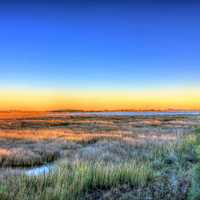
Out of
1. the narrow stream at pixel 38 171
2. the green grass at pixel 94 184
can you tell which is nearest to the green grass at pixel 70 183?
the green grass at pixel 94 184

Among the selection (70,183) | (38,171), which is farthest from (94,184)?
(38,171)

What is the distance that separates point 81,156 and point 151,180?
5925 millimetres

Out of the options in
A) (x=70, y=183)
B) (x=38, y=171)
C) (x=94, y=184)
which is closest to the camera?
(x=70, y=183)

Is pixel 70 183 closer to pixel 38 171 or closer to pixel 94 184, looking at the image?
pixel 94 184

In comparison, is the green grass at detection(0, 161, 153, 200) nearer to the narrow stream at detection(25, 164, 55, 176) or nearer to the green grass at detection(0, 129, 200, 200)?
the green grass at detection(0, 129, 200, 200)

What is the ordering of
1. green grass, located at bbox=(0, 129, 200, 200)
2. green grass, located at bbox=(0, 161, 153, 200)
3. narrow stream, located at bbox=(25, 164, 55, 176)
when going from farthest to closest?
narrow stream, located at bbox=(25, 164, 55, 176) < green grass, located at bbox=(0, 161, 153, 200) < green grass, located at bbox=(0, 129, 200, 200)

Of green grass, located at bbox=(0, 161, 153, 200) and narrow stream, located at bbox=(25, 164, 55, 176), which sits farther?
narrow stream, located at bbox=(25, 164, 55, 176)

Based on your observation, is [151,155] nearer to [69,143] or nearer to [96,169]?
[96,169]

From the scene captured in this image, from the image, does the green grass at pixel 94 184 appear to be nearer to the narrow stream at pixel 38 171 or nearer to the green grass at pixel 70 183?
the green grass at pixel 70 183

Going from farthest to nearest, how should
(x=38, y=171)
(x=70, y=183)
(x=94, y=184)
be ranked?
(x=38, y=171), (x=94, y=184), (x=70, y=183)

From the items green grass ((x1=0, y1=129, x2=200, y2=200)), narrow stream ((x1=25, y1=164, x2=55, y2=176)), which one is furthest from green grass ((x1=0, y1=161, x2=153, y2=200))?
narrow stream ((x1=25, y1=164, x2=55, y2=176))

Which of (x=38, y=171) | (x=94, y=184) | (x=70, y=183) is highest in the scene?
(x=70, y=183)

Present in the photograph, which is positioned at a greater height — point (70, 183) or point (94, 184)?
point (70, 183)

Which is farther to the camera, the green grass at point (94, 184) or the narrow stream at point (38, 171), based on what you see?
the narrow stream at point (38, 171)
